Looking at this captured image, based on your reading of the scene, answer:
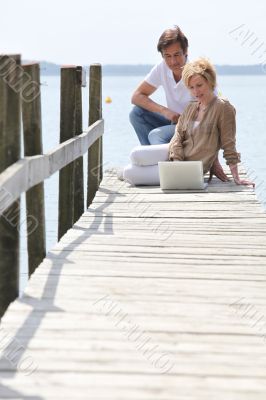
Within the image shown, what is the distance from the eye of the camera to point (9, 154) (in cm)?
417

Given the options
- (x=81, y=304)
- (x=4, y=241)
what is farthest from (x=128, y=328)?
(x=4, y=241)

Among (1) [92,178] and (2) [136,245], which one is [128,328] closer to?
(2) [136,245]

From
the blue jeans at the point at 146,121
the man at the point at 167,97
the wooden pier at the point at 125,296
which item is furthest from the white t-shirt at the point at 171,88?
the wooden pier at the point at 125,296

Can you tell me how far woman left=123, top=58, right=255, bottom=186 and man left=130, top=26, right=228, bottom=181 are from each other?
0.31 m

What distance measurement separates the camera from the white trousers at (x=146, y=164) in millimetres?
7641

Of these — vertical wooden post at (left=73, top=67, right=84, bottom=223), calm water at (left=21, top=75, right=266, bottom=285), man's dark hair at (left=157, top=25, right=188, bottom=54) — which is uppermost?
man's dark hair at (left=157, top=25, right=188, bottom=54)

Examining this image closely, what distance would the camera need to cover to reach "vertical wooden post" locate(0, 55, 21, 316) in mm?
3998

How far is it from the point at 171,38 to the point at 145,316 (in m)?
4.31

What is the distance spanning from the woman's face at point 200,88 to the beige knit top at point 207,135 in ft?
0.26

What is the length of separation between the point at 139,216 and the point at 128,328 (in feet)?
Answer: 8.85

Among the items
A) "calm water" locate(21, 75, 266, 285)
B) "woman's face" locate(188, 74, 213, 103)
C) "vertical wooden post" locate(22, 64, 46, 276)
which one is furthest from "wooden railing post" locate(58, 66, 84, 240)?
"calm water" locate(21, 75, 266, 285)

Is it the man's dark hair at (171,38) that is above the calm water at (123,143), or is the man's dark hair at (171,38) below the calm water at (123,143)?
above

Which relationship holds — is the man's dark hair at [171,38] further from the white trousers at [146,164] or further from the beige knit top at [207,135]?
the white trousers at [146,164]

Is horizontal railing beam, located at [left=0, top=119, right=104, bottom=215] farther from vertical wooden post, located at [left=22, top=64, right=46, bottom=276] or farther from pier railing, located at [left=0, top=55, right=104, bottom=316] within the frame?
vertical wooden post, located at [left=22, top=64, right=46, bottom=276]
